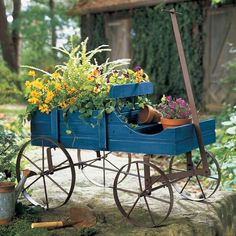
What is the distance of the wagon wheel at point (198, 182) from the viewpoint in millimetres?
4815

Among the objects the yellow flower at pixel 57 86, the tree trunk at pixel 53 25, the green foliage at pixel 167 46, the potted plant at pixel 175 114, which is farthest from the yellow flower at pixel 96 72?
the tree trunk at pixel 53 25

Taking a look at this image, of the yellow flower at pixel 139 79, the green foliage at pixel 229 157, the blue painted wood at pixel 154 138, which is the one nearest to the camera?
the blue painted wood at pixel 154 138

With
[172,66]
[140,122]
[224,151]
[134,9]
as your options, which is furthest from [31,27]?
[140,122]

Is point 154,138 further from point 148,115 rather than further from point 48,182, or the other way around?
point 48,182

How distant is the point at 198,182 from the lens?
486 centimetres

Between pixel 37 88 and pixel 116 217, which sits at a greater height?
pixel 37 88

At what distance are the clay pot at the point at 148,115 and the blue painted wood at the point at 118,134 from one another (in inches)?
2.4

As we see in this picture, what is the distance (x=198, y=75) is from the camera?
42.8 feet

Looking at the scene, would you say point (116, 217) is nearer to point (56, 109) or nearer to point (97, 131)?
point (97, 131)

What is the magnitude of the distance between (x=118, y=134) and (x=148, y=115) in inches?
16.9

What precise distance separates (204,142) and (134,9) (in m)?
10.3

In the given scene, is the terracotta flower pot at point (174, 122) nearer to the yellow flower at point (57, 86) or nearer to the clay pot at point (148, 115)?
the clay pot at point (148, 115)

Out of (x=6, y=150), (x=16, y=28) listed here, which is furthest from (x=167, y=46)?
(x=6, y=150)

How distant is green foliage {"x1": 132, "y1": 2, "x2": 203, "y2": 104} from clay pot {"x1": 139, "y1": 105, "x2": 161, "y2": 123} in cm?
861
